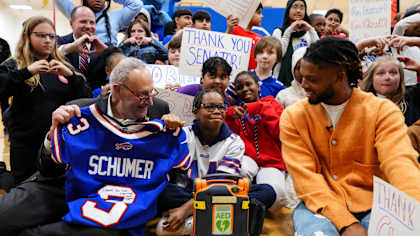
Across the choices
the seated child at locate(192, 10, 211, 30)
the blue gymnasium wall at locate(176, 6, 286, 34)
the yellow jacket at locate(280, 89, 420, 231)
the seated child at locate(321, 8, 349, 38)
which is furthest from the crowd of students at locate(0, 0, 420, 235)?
the blue gymnasium wall at locate(176, 6, 286, 34)

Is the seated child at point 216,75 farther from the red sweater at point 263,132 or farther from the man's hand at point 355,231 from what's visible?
the man's hand at point 355,231

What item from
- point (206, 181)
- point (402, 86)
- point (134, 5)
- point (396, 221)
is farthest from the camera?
point (134, 5)

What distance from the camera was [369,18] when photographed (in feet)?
12.5

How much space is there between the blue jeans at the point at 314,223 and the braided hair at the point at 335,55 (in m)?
0.71

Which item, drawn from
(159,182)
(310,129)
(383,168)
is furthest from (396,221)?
(159,182)

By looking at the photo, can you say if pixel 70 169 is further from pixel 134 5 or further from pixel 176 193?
pixel 134 5

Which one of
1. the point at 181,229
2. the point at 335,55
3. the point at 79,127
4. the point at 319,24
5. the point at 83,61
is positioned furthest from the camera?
the point at 319,24

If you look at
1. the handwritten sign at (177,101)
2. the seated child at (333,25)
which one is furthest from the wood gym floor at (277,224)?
the seated child at (333,25)

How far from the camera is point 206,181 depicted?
6.75 ft

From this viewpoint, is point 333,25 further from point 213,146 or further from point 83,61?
point 83,61

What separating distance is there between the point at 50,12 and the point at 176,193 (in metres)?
14.1

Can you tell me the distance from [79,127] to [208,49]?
209cm

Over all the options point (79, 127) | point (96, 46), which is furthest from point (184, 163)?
point (96, 46)

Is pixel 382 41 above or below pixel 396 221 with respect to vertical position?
above
